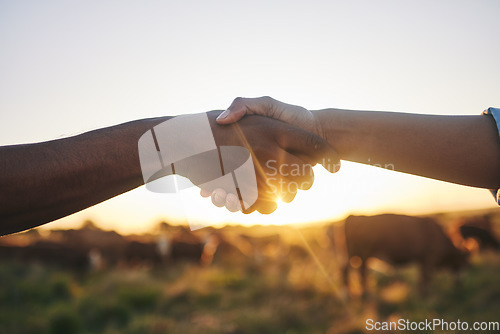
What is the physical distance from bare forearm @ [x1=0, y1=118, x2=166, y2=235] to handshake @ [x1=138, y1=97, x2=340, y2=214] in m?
0.27

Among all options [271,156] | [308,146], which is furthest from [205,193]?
[308,146]

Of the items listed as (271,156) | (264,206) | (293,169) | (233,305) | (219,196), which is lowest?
(233,305)

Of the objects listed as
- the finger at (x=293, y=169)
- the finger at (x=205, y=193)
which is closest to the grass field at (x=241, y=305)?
the finger at (x=205, y=193)

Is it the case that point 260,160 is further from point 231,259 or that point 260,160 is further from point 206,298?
point 231,259

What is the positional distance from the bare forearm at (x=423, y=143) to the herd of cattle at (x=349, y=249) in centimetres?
771

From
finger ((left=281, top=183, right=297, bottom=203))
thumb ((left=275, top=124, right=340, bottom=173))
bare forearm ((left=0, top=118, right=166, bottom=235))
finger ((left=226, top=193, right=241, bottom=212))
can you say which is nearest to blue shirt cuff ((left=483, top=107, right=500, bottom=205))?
thumb ((left=275, top=124, right=340, bottom=173))

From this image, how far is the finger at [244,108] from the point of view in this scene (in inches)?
102

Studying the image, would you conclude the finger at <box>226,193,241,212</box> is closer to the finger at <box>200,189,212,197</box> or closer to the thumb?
the finger at <box>200,189,212,197</box>

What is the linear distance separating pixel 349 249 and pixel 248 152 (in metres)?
9.23

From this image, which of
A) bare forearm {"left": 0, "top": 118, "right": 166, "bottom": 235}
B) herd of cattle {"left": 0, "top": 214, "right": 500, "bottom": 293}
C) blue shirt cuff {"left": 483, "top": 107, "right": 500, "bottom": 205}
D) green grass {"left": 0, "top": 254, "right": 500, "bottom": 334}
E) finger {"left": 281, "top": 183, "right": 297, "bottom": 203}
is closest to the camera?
bare forearm {"left": 0, "top": 118, "right": 166, "bottom": 235}

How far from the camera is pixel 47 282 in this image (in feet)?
34.7

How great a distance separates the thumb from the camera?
8.16ft

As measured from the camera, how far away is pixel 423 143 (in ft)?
7.48

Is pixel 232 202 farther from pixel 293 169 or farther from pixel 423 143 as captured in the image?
pixel 423 143
